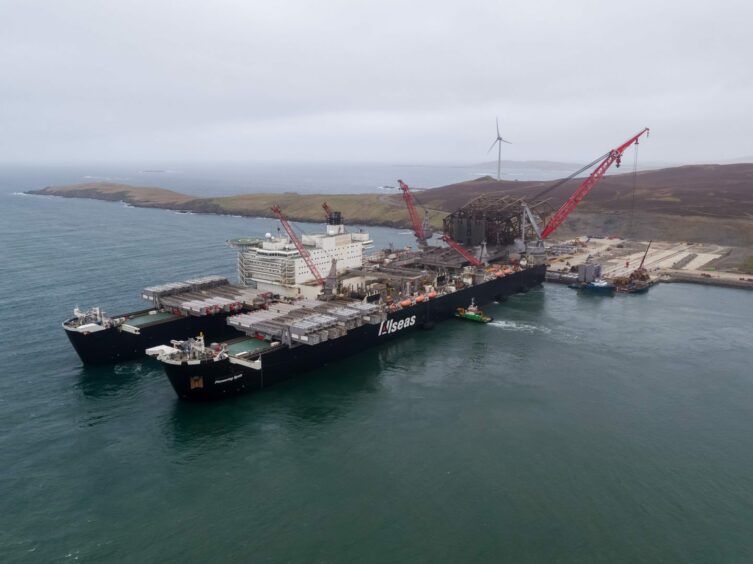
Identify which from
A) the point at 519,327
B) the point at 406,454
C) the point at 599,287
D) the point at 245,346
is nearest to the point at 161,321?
the point at 245,346

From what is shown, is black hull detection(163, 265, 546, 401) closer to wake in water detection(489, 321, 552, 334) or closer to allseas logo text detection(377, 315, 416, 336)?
allseas logo text detection(377, 315, 416, 336)

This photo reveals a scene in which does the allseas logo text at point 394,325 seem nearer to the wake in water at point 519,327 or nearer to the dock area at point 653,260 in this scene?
the wake in water at point 519,327

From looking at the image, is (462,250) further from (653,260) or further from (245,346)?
(245,346)

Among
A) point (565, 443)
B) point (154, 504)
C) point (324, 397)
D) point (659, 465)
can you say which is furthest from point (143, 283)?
point (659, 465)

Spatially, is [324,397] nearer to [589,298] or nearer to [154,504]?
[154,504]

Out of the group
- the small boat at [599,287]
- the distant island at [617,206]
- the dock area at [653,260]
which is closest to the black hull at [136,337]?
the small boat at [599,287]
